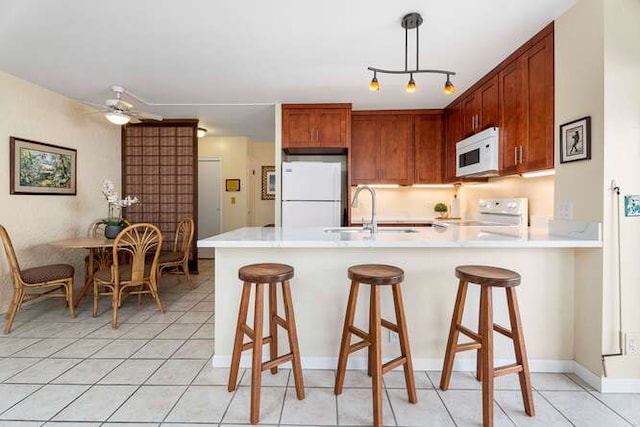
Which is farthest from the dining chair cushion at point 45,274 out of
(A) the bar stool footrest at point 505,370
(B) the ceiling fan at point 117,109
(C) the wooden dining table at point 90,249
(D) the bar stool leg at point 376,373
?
(A) the bar stool footrest at point 505,370

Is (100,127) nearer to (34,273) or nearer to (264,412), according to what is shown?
(34,273)

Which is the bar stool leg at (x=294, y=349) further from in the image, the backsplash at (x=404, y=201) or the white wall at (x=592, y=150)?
the backsplash at (x=404, y=201)

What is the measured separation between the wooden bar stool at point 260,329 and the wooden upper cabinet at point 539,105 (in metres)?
2.00

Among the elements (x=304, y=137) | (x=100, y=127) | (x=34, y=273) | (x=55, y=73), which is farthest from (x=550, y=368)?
(x=100, y=127)

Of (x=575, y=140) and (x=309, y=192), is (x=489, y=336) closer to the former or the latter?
(x=575, y=140)

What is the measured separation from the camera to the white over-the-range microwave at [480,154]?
2.87 metres

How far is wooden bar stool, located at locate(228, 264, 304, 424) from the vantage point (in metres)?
1.56

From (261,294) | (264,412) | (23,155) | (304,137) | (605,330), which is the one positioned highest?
(304,137)

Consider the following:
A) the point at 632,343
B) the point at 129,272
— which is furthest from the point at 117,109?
the point at 632,343

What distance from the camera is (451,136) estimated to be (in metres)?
3.90

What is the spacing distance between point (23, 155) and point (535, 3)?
14.8 ft

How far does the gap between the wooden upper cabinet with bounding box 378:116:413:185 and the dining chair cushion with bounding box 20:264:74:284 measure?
3501mm

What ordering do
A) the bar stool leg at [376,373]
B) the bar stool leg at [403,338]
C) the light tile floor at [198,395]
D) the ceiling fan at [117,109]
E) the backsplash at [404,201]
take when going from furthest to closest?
the backsplash at [404,201] < the ceiling fan at [117,109] < the bar stool leg at [403,338] < the light tile floor at [198,395] < the bar stool leg at [376,373]

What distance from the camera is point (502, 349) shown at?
2.06m
